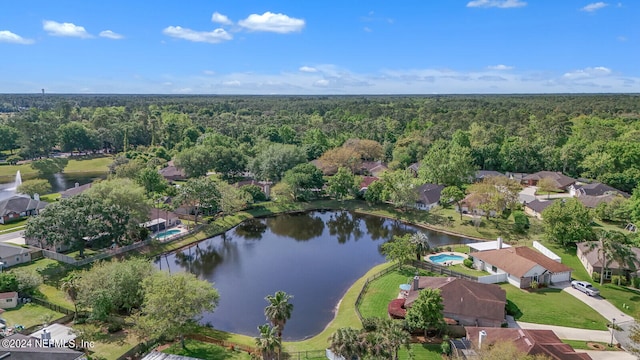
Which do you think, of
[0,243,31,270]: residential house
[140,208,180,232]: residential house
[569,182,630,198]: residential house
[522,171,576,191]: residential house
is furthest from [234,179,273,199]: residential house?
[569,182,630,198]: residential house

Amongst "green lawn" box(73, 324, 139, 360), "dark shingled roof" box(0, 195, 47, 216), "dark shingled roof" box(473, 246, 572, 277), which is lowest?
"green lawn" box(73, 324, 139, 360)

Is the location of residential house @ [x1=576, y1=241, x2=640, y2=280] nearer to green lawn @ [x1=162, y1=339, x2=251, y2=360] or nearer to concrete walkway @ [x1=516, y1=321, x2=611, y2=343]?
concrete walkway @ [x1=516, y1=321, x2=611, y2=343]

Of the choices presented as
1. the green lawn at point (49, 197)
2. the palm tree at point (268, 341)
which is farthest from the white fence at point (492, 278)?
the green lawn at point (49, 197)

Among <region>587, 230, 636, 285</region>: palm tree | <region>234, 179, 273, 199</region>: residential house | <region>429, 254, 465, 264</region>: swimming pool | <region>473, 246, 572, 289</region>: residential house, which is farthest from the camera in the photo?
<region>234, 179, 273, 199</region>: residential house

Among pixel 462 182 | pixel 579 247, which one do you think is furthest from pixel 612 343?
pixel 462 182

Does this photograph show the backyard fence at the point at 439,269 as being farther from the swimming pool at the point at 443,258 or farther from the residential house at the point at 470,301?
the residential house at the point at 470,301

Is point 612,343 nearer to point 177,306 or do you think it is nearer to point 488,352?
point 488,352

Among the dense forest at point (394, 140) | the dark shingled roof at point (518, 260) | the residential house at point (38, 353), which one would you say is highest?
the dense forest at point (394, 140)

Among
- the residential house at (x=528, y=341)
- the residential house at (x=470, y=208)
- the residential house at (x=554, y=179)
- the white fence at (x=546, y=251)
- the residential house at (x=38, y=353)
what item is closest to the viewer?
the residential house at (x=38, y=353)

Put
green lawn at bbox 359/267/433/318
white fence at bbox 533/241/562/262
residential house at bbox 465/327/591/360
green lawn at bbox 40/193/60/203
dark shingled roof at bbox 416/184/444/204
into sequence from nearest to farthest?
residential house at bbox 465/327/591/360
green lawn at bbox 359/267/433/318
white fence at bbox 533/241/562/262
dark shingled roof at bbox 416/184/444/204
green lawn at bbox 40/193/60/203
